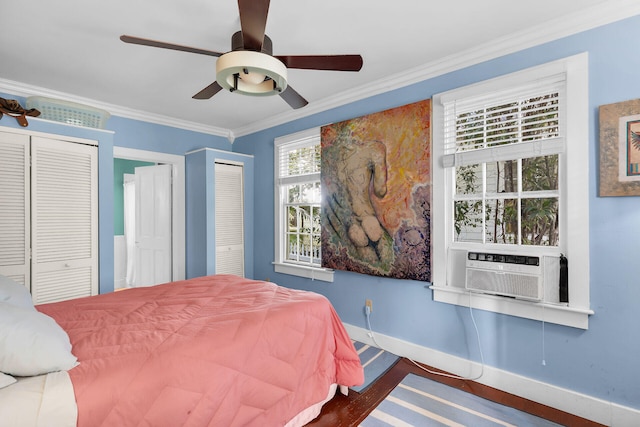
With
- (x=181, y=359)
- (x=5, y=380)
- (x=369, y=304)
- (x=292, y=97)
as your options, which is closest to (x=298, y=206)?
(x=369, y=304)

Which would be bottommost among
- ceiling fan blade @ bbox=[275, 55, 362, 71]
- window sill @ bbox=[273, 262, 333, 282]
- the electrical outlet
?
the electrical outlet

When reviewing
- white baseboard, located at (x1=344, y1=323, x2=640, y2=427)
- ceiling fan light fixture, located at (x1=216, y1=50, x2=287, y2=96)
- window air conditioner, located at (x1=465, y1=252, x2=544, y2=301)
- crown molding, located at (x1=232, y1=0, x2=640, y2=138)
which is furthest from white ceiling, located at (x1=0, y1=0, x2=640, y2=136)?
white baseboard, located at (x1=344, y1=323, x2=640, y2=427)

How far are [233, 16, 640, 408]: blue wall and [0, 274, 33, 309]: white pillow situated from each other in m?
2.65

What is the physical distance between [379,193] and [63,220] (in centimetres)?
303

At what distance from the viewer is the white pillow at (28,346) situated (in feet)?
3.55

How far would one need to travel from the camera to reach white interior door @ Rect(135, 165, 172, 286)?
4191mm

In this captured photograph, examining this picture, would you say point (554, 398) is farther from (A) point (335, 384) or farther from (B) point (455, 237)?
(A) point (335, 384)

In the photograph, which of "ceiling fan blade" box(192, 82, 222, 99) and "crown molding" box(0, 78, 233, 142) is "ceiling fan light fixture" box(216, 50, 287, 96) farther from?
"crown molding" box(0, 78, 233, 142)

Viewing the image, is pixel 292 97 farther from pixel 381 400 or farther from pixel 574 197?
pixel 381 400

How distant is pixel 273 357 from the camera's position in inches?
67.8

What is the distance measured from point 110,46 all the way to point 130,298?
188 centimetres

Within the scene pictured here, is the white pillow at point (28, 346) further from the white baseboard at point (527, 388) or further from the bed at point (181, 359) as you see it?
the white baseboard at point (527, 388)

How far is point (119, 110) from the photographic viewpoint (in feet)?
11.9

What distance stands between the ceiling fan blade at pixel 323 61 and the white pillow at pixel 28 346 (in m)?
1.69
